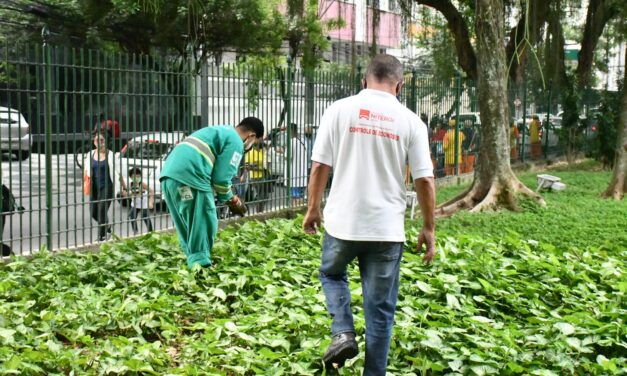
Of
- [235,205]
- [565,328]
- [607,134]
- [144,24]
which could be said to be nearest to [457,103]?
[607,134]

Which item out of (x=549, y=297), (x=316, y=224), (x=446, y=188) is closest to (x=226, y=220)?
(x=549, y=297)

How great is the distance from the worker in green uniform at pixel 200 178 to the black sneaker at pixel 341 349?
2.78 meters

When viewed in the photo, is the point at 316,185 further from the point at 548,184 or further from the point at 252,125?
the point at 548,184

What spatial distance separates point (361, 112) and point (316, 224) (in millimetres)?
769

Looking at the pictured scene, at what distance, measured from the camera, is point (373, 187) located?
4340mm

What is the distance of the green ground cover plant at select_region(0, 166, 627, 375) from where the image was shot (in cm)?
491

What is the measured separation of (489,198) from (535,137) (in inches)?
392

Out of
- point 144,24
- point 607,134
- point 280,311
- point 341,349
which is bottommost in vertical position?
point 280,311

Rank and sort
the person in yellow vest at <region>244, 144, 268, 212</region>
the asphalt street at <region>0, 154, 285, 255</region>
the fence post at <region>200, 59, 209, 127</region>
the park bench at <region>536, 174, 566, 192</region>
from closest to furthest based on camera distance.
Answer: the asphalt street at <region>0, 154, 285, 255</region>, the fence post at <region>200, 59, 209, 127</region>, the person in yellow vest at <region>244, 144, 268, 212</region>, the park bench at <region>536, 174, 566, 192</region>

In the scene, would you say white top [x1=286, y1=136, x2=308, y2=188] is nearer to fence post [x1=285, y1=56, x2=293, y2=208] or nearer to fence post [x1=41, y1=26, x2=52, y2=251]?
fence post [x1=285, y1=56, x2=293, y2=208]

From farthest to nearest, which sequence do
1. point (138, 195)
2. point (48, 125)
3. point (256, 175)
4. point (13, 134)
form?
point (256, 175), point (138, 195), point (13, 134), point (48, 125)

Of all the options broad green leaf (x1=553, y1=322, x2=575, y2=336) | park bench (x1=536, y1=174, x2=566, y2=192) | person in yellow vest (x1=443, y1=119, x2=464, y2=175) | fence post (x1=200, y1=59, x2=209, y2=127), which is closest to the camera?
broad green leaf (x1=553, y1=322, x2=575, y2=336)

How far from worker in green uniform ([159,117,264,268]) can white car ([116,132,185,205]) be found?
2.11m

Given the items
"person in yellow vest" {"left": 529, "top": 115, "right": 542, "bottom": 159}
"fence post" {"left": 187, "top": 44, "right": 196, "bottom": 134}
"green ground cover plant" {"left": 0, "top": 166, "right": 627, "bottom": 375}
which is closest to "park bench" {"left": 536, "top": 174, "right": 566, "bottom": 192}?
"green ground cover plant" {"left": 0, "top": 166, "right": 627, "bottom": 375}
